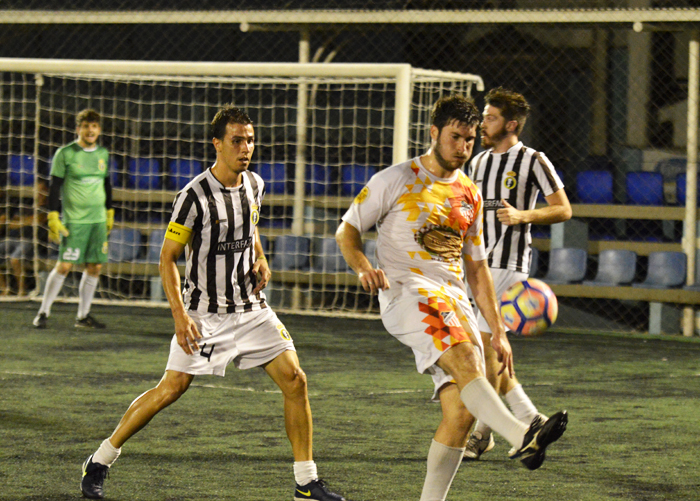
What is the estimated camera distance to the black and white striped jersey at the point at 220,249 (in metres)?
4.17

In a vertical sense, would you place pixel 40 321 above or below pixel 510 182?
below

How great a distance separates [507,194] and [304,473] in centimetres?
179

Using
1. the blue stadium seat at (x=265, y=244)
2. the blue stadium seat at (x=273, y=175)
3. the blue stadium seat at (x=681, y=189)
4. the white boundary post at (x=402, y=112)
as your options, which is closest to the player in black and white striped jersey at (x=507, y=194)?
the white boundary post at (x=402, y=112)

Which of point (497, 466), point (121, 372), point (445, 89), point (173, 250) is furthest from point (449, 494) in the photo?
point (445, 89)

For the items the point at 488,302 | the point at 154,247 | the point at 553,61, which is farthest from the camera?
the point at 553,61

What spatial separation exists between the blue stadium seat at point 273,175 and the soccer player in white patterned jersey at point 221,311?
8.52m

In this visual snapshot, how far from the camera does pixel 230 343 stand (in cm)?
419

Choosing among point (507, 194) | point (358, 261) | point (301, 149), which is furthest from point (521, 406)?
point (301, 149)

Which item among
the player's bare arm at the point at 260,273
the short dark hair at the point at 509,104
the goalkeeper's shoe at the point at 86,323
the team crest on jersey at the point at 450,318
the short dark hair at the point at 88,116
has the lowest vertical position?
the goalkeeper's shoe at the point at 86,323

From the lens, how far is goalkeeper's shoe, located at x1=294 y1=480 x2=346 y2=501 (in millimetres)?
3982

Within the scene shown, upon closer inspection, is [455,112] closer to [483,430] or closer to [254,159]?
[483,430]

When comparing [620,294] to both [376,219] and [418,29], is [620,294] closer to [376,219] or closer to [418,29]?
[418,29]

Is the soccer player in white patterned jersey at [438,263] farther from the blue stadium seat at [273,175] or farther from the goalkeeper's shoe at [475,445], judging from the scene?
the blue stadium seat at [273,175]

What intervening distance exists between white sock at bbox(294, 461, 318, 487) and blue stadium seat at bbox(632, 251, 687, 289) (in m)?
7.17
